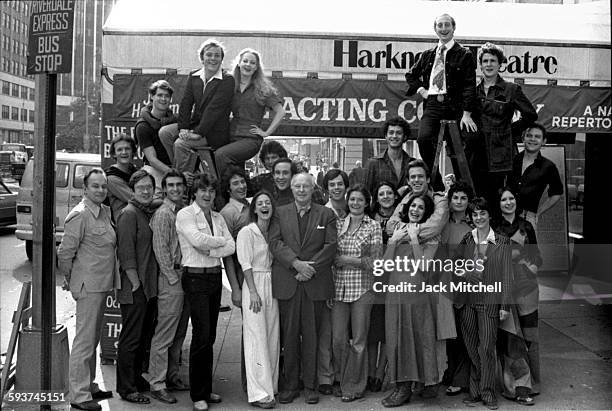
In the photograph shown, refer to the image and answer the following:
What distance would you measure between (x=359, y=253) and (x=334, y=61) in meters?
2.30

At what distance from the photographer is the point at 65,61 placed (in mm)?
4488

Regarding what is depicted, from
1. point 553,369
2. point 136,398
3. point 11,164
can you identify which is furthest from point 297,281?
point 11,164

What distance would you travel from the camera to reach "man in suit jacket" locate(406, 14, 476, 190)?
5934mm

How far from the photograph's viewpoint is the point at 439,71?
6051 millimetres

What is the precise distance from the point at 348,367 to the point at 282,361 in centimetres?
51

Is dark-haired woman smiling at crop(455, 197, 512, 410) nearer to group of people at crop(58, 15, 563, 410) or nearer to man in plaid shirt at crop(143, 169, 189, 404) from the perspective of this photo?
group of people at crop(58, 15, 563, 410)

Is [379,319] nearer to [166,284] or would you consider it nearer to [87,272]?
[166,284]

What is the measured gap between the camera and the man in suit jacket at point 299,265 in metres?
5.25

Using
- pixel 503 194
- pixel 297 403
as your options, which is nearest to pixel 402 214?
pixel 503 194

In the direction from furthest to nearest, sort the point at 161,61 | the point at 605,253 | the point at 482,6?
1. the point at 605,253
2. the point at 482,6
3. the point at 161,61

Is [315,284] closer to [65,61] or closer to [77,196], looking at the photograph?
[65,61]

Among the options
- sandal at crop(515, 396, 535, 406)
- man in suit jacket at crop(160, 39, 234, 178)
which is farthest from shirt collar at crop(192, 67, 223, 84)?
sandal at crop(515, 396, 535, 406)

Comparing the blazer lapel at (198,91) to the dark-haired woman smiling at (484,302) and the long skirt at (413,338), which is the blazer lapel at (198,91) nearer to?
the long skirt at (413,338)

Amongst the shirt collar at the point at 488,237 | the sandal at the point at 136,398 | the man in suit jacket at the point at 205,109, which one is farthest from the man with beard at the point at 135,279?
the shirt collar at the point at 488,237
